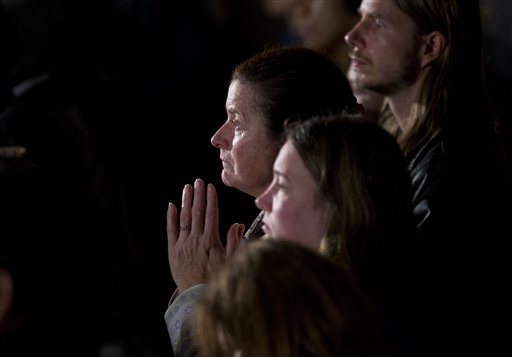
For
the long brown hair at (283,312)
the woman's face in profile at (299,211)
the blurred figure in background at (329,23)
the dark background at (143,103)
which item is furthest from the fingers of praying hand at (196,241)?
the blurred figure in background at (329,23)

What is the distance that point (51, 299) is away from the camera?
2.14 m

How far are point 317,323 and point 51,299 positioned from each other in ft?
1.62

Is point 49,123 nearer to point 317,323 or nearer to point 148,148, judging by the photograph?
point 148,148

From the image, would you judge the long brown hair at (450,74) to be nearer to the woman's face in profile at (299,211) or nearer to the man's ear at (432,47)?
the man's ear at (432,47)

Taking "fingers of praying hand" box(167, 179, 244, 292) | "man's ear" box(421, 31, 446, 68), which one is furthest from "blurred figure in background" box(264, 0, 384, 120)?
"fingers of praying hand" box(167, 179, 244, 292)

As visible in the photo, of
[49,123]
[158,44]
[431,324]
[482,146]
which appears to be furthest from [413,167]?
[158,44]

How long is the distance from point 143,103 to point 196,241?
3315 mm

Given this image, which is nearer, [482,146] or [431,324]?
[431,324]

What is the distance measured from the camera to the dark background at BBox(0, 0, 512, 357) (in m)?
5.01

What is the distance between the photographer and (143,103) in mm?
6148

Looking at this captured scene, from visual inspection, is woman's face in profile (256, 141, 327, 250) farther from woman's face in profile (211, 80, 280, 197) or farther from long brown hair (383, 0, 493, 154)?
long brown hair (383, 0, 493, 154)

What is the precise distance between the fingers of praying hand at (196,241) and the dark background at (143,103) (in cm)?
127

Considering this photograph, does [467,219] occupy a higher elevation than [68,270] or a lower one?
lower

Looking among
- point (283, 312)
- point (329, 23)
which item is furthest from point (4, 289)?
point (329, 23)
